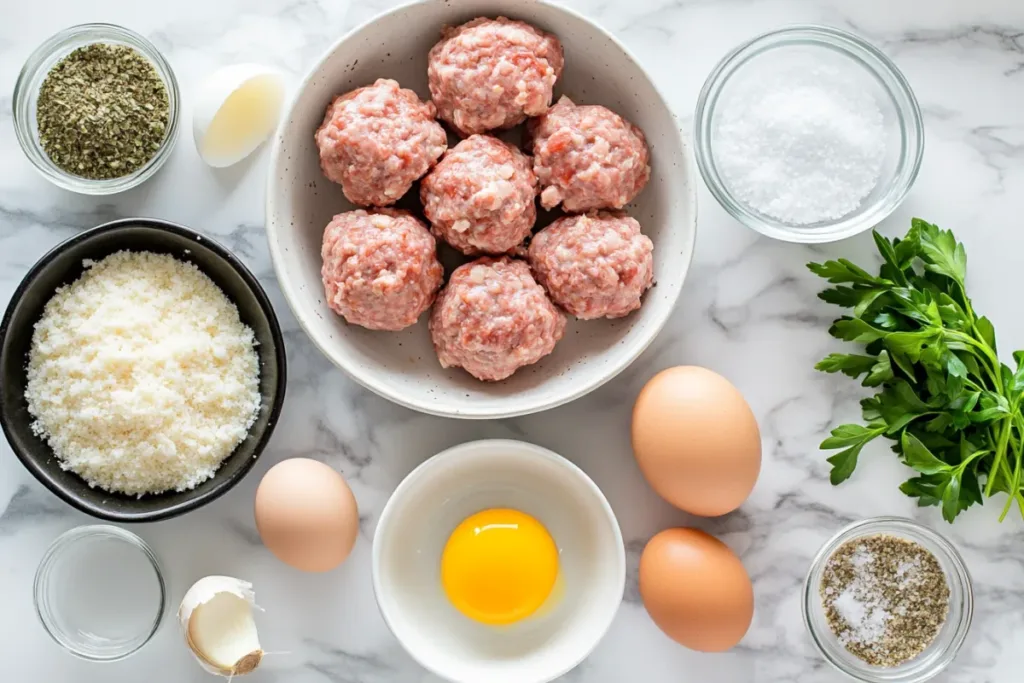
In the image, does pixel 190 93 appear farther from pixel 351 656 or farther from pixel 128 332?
A: pixel 351 656

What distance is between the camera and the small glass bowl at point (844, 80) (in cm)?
199

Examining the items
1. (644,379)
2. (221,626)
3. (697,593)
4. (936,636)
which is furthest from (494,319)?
(936,636)

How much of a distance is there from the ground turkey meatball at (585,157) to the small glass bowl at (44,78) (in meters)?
0.77

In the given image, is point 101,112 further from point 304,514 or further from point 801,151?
point 801,151

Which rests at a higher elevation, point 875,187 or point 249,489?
point 875,187

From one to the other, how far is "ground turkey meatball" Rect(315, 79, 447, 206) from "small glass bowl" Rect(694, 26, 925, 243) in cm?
59

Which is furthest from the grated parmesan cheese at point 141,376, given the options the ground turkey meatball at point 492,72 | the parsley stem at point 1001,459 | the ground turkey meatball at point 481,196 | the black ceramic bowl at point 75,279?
the parsley stem at point 1001,459

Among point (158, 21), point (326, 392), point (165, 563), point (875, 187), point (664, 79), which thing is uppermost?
point (158, 21)

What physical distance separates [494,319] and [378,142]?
40cm

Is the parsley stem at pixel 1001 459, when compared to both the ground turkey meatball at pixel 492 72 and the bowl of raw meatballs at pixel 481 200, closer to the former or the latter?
the bowl of raw meatballs at pixel 481 200

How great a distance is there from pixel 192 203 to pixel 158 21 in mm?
408

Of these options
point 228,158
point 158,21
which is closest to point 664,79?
point 228,158

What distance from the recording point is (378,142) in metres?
1.79

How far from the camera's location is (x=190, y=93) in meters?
2.06
